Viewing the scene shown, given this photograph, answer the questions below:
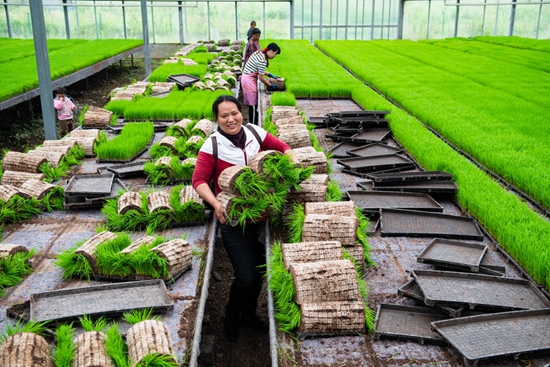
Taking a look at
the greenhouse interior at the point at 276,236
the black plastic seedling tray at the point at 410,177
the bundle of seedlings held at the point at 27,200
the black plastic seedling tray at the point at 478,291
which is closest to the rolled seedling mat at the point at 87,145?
the greenhouse interior at the point at 276,236

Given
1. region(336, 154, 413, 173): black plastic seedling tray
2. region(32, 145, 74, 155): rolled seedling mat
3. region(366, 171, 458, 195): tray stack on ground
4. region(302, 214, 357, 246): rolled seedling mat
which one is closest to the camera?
region(302, 214, 357, 246): rolled seedling mat

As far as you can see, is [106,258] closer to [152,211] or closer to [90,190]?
[152,211]

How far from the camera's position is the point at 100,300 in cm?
392

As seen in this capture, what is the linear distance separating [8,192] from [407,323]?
4.18 metres

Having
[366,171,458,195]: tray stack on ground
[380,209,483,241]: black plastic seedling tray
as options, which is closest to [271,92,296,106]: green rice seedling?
[366,171,458,195]: tray stack on ground

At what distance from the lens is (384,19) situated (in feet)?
102

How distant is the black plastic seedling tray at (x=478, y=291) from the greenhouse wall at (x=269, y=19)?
26.0 metres

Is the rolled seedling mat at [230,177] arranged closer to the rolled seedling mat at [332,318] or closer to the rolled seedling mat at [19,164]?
the rolled seedling mat at [332,318]

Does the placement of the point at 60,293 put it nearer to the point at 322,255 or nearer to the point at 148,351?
the point at 148,351

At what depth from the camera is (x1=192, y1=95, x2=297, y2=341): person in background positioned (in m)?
4.25

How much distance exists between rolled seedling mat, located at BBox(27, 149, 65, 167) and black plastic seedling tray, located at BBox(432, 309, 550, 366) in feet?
17.1

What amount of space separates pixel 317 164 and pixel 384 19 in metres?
27.5

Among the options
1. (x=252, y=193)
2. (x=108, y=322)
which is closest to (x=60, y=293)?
(x=108, y=322)

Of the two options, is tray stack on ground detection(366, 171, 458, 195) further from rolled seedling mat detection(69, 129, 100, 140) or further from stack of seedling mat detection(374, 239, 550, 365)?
rolled seedling mat detection(69, 129, 100, 140)
